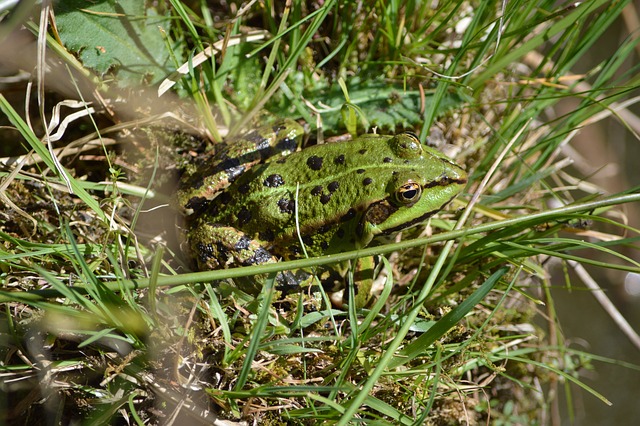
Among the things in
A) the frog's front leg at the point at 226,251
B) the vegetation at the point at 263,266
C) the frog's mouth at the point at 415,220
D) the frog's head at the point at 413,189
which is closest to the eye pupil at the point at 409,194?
the frog's head at the point at 413,189

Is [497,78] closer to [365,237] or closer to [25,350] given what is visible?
[365,237]

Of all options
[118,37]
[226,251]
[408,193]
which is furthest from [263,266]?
[118,37]

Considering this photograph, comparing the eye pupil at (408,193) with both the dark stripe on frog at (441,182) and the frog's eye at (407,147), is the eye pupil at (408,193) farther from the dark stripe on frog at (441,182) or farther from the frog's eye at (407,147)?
the frog's eye at (407,147)

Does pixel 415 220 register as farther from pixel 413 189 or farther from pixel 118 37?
pixel 118 37

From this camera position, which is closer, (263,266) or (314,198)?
(263,266)

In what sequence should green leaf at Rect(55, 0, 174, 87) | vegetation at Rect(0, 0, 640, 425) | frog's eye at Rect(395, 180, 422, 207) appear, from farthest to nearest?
green leaf at Rect(55, 0, 174, 87), frog's eye at Rect(395, 180, 422, 207), vegetation at Rect(0, 0, 640, 425)

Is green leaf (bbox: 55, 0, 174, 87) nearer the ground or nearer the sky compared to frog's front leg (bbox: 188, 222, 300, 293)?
nearer the sky

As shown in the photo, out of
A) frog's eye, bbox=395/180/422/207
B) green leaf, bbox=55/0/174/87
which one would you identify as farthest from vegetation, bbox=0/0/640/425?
frog's eye, bbox=395/180/422/207

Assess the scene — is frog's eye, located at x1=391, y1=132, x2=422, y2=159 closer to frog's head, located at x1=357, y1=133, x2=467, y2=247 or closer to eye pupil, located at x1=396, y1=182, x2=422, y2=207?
frog's head, located at x1=357, y1=133, x2=467, y2=247
